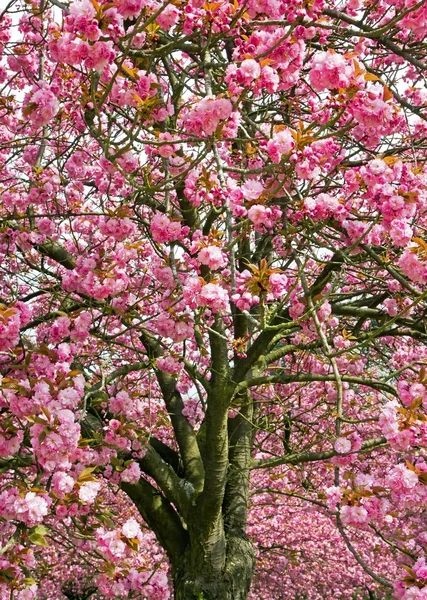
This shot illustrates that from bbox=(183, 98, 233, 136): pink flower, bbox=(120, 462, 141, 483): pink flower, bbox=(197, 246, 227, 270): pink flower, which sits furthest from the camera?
bbox=(120, 462, 141, 483): pink flower

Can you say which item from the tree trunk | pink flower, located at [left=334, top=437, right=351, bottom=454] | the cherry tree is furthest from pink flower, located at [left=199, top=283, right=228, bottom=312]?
the tree trunk

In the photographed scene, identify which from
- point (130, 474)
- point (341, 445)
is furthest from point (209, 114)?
point (130, 474)

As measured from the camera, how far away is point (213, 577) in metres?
5.24

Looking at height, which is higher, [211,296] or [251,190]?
[251,190]

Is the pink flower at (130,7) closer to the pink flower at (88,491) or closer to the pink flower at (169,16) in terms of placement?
the pink flower at (169,16)

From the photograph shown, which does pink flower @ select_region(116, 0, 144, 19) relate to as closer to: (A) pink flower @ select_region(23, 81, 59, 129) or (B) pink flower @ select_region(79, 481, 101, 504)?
(A) pink flower @ select_region(23, 81, 59, 129)

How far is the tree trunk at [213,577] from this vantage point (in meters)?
5.20

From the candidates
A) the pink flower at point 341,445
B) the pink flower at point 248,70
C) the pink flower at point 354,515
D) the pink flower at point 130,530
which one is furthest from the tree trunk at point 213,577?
the pink flower at point 248,70

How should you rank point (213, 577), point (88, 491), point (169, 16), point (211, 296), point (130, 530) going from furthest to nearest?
point (213, 577) → point (130, 530) → point (88, 491) → point (169, 16) → point (211, 296)

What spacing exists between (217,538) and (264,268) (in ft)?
10.4

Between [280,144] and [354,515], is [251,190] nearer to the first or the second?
[280,144]

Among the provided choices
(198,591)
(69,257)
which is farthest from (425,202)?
(198,591)

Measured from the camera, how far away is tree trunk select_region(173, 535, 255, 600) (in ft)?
17.1

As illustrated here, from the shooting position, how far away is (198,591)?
17.0 ft
